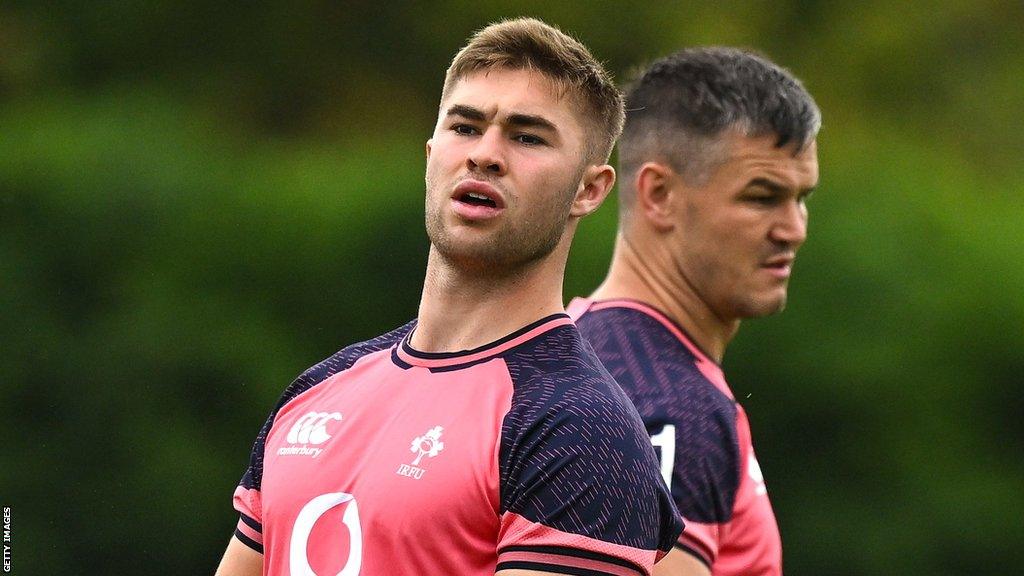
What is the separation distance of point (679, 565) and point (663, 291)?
93 centimetres

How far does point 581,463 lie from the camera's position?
296cm

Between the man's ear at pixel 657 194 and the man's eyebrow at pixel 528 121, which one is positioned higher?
the man's eyebrow at pixel 528 121

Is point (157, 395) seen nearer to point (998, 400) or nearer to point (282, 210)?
point (282, 210)

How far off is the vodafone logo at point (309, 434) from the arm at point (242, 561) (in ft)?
0.89

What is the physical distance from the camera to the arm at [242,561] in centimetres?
350

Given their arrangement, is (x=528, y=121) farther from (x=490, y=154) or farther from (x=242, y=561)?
(x=242, y=561)

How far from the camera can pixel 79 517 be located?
23.8 feet

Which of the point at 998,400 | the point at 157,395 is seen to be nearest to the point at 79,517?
the point at 157,395

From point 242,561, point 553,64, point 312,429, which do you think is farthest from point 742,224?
point 242,561

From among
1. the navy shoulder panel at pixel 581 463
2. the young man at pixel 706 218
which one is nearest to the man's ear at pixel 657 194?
the young man at pixel 706 218

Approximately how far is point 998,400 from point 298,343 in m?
3.25

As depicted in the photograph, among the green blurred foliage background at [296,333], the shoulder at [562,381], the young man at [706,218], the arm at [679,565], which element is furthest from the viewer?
the green blurred foliage background at [296,333]

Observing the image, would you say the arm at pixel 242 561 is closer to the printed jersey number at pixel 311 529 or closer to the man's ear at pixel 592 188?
the printed jersey number at pixel 311 529

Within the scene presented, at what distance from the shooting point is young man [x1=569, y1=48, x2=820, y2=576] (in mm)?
4199
